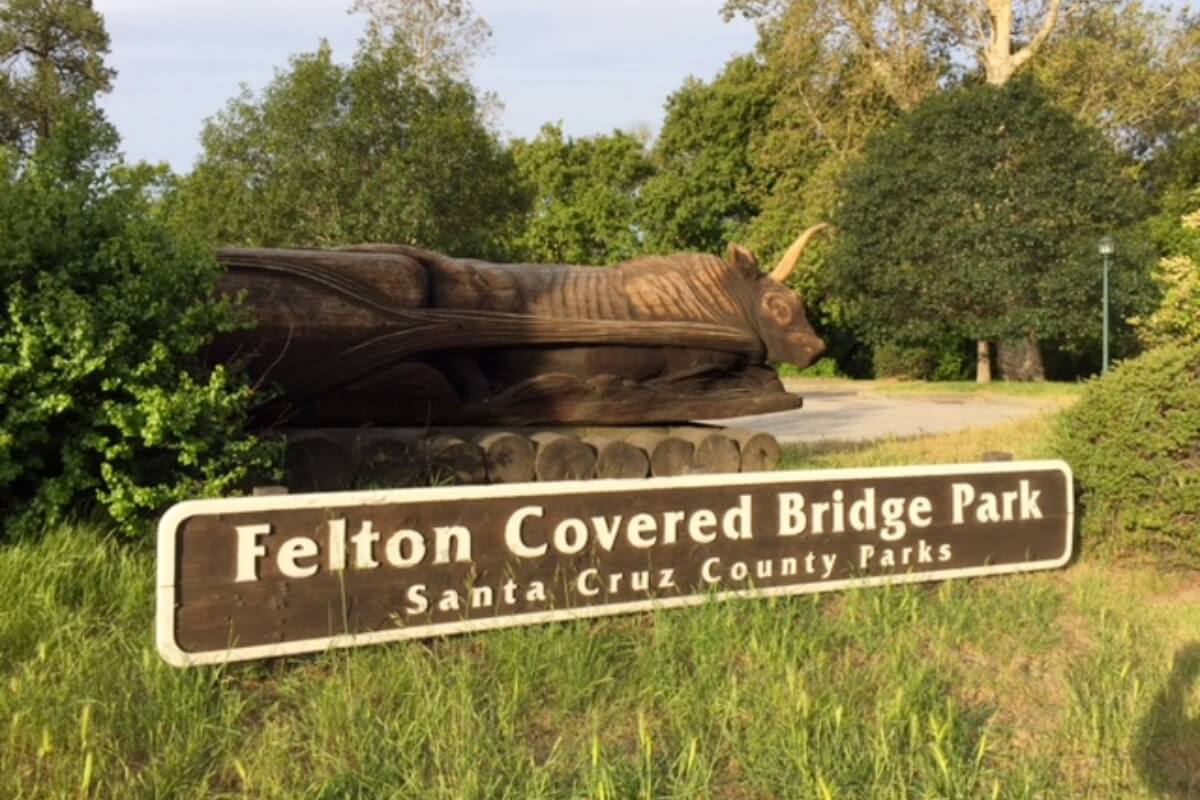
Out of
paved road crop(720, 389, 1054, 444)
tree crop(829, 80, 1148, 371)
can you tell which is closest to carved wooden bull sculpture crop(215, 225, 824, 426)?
paved road crop(720, 389, 1054, 444)

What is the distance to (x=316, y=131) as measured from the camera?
650 inches

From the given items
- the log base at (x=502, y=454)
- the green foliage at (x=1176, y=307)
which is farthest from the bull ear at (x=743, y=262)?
the green foliage at (x=1176, y=307)

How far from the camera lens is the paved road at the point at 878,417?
1182cm

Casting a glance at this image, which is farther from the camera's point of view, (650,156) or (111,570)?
(650,156)

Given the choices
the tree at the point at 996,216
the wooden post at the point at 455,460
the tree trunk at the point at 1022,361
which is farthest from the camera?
the tree trunk at the point at 1022,361

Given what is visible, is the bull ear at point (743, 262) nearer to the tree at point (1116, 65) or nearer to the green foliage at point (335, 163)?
the green foliage at point (335, 163)

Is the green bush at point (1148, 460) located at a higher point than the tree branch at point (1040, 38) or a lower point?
lower

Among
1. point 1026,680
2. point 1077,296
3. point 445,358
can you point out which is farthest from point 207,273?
point 1077,296

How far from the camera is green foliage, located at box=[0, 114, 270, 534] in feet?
11.3

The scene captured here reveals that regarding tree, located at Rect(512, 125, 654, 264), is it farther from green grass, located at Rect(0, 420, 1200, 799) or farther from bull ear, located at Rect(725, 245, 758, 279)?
green grass, located at Rect(0, 420, 1200, 799)

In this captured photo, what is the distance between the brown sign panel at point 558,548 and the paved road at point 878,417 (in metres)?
5.41

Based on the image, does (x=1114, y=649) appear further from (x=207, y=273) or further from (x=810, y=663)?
(x=207, y=273)

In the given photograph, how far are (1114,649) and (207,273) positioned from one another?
3.82m

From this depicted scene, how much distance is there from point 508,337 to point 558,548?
2.86m
